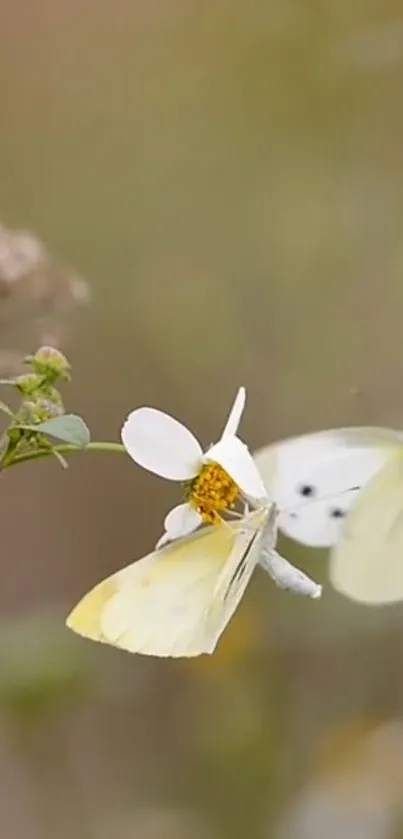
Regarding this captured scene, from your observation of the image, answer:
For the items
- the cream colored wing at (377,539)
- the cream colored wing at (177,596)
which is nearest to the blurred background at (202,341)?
the cream colored wing at (377,539)

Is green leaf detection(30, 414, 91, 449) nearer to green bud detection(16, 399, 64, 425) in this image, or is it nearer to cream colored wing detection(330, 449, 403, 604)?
green bud detection(16, 399, 64, 425)

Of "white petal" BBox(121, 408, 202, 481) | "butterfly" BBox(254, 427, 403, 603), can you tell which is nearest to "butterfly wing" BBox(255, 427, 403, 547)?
"butterfly" BBox(254, 427, 403, 603)

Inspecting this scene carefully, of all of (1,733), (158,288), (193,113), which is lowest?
(1,733)

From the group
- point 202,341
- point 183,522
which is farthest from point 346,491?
point 202,341

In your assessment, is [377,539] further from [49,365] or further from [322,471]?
[49,365]

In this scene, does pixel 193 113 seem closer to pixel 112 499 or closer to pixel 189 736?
pixel 112 499

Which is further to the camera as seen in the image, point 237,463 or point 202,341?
point 202,341

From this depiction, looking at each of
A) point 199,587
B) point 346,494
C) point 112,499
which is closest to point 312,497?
point 346,494

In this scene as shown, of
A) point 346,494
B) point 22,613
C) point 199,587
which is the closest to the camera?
point 199,587
